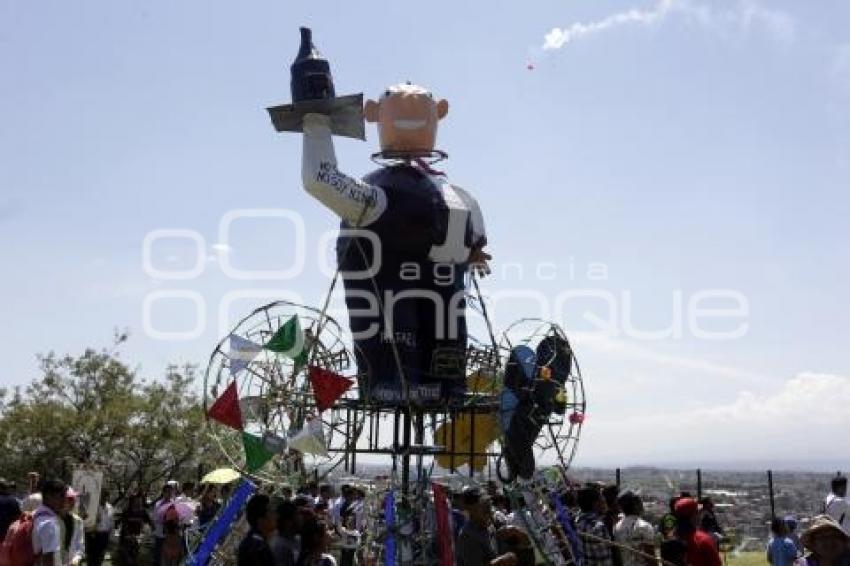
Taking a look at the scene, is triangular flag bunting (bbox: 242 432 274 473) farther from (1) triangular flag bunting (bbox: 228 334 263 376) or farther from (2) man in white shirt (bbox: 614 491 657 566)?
(2) man in white shirt (bbox: 614 491 657 566)

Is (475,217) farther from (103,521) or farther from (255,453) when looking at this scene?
(103,521)

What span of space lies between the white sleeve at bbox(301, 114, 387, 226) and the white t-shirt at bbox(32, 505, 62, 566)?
13.1 ft

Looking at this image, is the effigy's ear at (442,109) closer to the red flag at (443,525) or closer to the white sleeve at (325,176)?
the white sleeve at (325,176)

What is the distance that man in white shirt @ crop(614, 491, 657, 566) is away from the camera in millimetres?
7395

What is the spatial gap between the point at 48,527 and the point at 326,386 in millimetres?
3066

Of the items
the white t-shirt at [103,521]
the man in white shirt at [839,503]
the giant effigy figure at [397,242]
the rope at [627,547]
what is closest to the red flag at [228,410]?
the giant effigy figure at [397,242]

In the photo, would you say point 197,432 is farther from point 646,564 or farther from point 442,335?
point 646,564

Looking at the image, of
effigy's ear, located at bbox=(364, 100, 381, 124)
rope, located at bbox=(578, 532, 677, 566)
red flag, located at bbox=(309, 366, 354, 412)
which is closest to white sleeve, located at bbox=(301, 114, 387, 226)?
effigy's ear, located at bbox=(364, 100, 381, 124)

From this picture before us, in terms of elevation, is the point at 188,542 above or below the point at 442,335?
below

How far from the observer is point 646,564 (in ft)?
25.0

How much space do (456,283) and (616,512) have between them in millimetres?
2972

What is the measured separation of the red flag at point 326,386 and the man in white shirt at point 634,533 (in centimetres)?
271

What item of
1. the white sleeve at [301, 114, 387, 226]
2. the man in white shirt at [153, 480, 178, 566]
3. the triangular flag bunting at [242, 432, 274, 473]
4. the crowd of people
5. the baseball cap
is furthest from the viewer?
the man in white shirt at [153, 480, 178, 566]

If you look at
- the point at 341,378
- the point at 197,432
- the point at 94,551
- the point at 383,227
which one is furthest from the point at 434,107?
the point at 197,432
